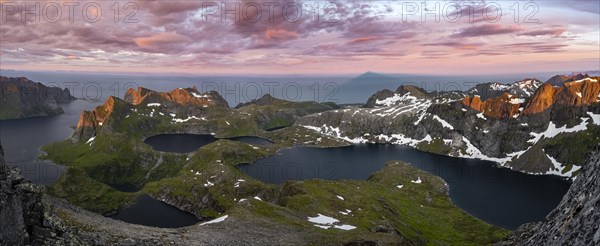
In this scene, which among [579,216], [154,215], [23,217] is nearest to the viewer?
[579,216]

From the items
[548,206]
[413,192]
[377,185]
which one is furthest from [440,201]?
[548,206]

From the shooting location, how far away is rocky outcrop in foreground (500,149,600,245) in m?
19.1

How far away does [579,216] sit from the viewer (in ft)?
68.6

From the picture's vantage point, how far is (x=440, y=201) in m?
182

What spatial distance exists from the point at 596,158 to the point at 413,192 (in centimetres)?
17614

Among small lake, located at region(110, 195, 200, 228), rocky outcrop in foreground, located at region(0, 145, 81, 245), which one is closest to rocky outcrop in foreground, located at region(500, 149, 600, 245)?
rocky outcrop in foreground, located at region(0, 145, 81, 245)

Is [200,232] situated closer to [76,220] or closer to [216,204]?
[76,220]

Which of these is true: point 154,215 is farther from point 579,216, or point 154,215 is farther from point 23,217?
point 579,216

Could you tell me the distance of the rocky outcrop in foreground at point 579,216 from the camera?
1906cm

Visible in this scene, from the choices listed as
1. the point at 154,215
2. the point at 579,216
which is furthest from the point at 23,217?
the point at 154,215

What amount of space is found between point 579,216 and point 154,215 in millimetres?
180165

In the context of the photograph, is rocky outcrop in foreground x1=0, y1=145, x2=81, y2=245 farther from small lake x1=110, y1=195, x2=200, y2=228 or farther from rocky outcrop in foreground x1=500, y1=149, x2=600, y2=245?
small lake x1=110, y1=195, x2=200, y2=228

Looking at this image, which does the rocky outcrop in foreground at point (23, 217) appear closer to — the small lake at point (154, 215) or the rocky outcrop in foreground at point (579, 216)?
the rocky outcrop in foreground at point (579, 216)

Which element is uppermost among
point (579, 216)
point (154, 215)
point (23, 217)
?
point (579, 216)
